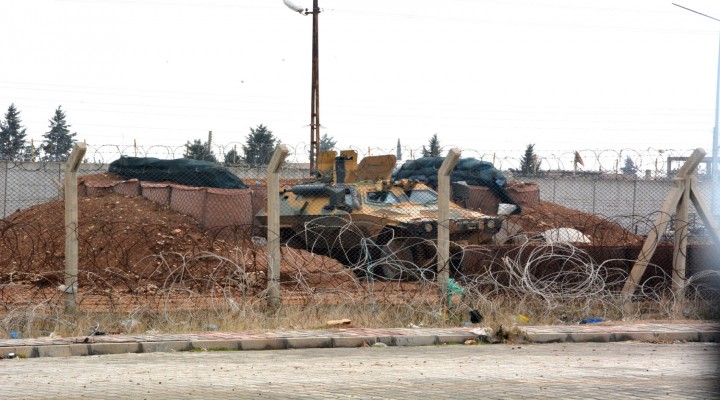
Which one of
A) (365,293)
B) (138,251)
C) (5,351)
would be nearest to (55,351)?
(5,351)

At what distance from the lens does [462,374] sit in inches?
327

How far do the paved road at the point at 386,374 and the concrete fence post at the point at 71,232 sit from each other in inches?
73.6

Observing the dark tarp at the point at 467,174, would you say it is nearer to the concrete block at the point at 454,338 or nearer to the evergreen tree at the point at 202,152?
the evergreen tree at the point at 202,152

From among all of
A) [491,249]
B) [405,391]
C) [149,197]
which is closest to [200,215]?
[149,197]

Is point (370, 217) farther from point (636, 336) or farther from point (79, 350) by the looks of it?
point (79, 350)

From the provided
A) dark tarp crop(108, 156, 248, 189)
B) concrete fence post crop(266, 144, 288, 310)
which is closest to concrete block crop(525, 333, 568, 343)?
concrete fence post crop(266, 144, 288, 310)

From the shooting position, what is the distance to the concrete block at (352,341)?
35.2 feet

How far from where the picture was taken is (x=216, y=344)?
10375 millimetres

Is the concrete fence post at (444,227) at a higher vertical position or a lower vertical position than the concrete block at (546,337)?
higher

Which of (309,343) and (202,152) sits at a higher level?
(202,152)

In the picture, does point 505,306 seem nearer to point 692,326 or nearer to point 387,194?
point 692,326

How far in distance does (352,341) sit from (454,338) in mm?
1133

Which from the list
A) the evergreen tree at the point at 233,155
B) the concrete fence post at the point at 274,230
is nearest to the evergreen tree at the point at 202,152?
the evergreen tree at the point at 233,155

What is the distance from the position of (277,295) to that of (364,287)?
1.18m
